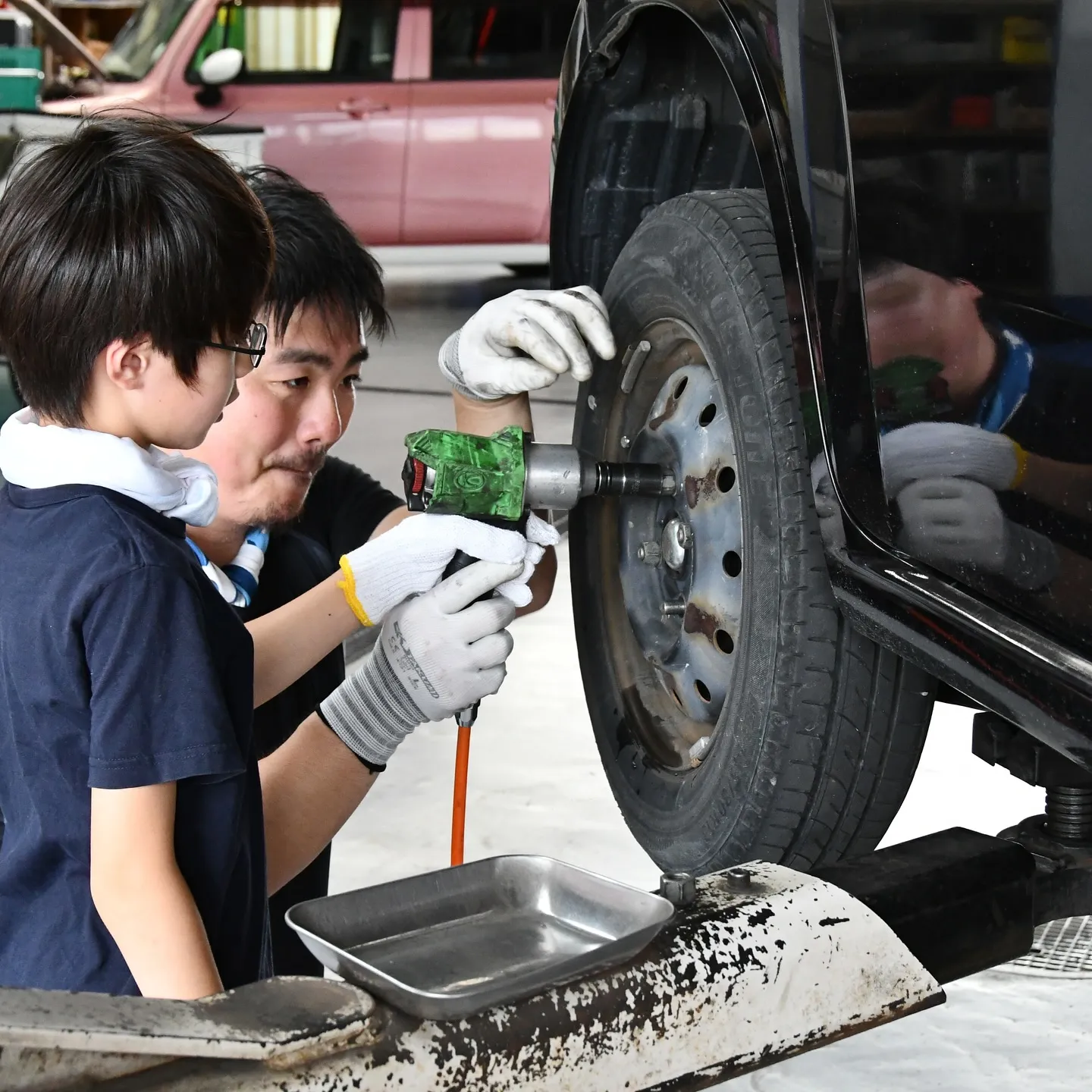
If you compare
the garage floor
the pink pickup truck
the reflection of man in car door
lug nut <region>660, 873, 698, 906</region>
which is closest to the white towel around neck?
lug nut <region>660, 873, 698, 906</region>

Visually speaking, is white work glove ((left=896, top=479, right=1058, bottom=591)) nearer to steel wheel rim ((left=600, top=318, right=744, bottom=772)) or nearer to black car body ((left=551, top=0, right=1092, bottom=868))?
black car body ((left=551, top=0, right=1092, bottom=868))

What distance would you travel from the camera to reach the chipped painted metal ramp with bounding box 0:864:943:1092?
879mm

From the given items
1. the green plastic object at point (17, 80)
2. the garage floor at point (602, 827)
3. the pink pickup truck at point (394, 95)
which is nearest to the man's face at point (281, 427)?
the garage floor at point (602, 827)

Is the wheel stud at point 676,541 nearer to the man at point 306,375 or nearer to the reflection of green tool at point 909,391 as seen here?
the man at point 306,375

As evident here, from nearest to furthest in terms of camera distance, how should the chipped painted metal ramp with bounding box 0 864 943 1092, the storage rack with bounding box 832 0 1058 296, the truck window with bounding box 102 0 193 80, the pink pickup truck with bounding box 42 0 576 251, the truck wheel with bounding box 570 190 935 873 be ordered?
the chipped painted metal ramp with bounding box 0 864 943 1092 < the storage rack with bounding box 832 0 1058 296 < the truck wheel with bounding box 570 190 935 873 < the truck window with bounding box 102 0 193 80 < the pink pickup truck with bounding box 42 0 576 251

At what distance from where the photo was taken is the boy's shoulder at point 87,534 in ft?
3.83

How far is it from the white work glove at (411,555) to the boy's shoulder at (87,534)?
1.40 feet

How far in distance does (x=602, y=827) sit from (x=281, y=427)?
1225 mm

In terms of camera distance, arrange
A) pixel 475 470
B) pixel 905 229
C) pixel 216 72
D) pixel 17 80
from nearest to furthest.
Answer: pixel 905 229 → pixel 475 470 → pixel 17 80 → pixel 216 72

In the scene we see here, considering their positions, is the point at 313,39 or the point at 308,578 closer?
the point at 308,578

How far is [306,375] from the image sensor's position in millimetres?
1754

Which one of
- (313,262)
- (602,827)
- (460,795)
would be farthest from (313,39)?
(460,795)

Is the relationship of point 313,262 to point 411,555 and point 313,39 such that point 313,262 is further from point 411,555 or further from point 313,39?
point 313,39

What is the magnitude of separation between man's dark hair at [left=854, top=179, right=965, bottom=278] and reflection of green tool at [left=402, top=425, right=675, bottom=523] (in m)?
0.48
